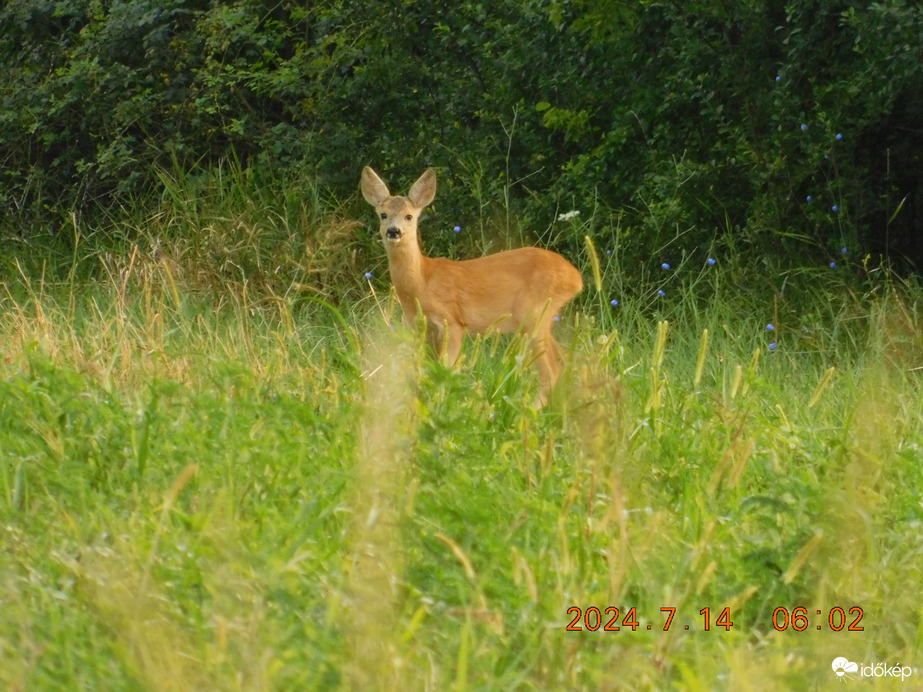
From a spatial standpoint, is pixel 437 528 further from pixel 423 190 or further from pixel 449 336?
pixel 423 190

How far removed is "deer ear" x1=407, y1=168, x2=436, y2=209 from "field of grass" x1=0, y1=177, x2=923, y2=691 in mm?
2375

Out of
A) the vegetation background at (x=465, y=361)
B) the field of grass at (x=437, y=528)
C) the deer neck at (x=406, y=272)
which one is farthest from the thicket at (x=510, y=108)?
the field of grass at (x=437, y=528)

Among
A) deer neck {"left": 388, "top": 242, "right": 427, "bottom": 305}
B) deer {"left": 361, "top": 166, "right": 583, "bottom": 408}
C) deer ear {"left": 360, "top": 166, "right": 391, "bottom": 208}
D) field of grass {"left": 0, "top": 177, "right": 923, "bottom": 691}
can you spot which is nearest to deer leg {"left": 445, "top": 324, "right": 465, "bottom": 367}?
deer {"left": 361, "top": 166, "right": 583, "bottom": 408}

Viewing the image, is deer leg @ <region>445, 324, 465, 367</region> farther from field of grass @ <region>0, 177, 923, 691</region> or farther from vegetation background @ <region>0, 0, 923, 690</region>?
field of grass @ <region>0, 177, 923, 691</region>

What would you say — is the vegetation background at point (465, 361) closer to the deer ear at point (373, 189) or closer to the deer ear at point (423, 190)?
the deer ear at point (373, 189)

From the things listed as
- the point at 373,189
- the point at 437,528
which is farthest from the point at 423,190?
the point at 437,528

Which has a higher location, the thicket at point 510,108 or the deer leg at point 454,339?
the thicket at point 510,108

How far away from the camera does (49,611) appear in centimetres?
304

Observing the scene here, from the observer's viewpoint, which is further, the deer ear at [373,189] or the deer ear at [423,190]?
the deer ear at [373,189]

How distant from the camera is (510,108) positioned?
30.9 feet

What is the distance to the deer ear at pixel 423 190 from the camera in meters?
7.79

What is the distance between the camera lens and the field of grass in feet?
9.14

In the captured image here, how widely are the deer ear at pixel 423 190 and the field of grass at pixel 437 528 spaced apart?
7.79ft

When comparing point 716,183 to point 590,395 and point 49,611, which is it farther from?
point 49,611
